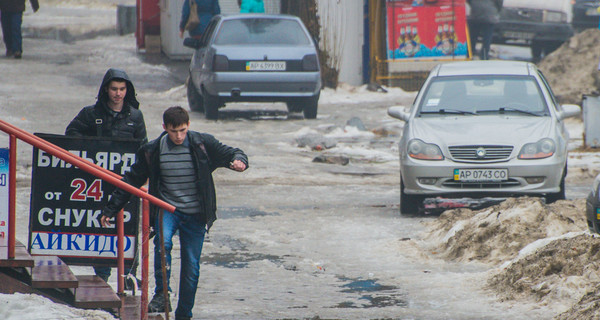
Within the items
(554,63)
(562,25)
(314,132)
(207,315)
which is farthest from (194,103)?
(207,315)

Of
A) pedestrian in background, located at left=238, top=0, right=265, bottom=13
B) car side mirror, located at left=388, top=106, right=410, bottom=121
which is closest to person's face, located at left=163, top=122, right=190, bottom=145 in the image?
car side mirror, located at left=388, top=106, right=410, bottom=121

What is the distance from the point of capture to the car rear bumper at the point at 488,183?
416 inches

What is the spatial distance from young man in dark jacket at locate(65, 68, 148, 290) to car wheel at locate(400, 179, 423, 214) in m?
4.24

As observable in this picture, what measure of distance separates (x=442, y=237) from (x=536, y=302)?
243 centimetres

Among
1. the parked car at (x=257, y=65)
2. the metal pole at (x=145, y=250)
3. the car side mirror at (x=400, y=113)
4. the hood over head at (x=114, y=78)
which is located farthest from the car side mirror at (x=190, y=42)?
the metal pole at (x=145, y=250)

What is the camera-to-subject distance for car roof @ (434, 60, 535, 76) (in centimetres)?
1187

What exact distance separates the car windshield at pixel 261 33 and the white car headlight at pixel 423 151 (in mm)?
7631

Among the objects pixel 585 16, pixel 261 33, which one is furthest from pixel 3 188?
pixel 585 16

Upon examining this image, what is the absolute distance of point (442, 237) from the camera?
9.43 m

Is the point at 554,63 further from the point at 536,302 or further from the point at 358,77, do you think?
the point at 536,302

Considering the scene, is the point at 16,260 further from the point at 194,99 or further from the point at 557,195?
the point at 194,99

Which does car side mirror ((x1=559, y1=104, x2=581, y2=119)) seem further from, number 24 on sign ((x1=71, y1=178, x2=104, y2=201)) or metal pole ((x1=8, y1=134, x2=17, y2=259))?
metal pole ((x1=8, y1=134, x2=17, y2=259))

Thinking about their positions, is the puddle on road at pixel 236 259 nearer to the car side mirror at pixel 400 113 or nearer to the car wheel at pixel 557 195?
Result: the car side mirror at pixel 400 113

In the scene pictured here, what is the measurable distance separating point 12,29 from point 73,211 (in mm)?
16425
